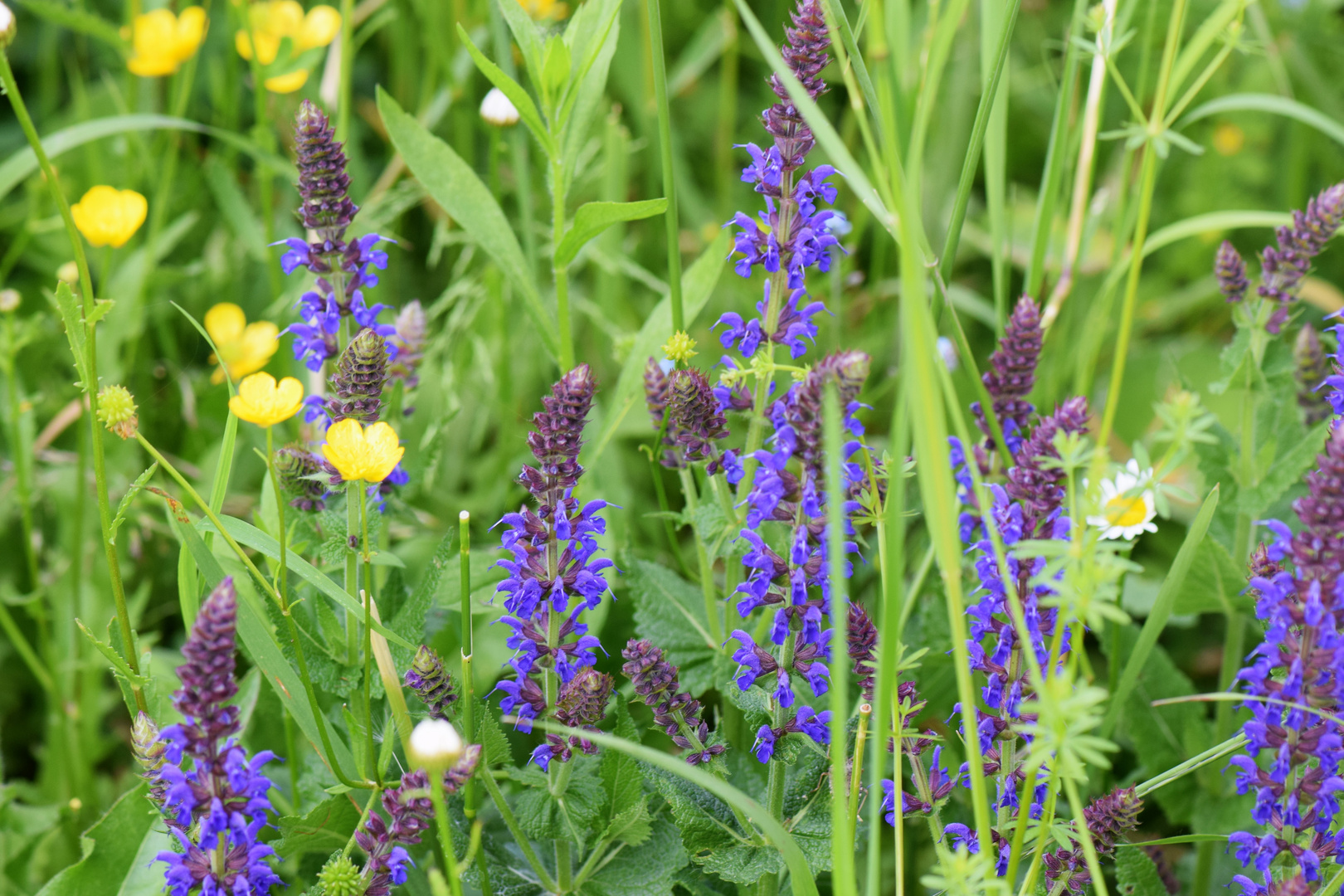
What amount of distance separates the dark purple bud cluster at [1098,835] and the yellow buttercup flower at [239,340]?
1790 mm

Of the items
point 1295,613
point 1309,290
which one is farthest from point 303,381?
point 1309,290

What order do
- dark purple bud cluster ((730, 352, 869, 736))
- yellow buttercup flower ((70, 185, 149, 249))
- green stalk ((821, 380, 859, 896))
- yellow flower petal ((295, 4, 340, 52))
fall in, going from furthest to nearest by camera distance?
yellow flower petal ((295, 4, 340, 52)) < yellow buttercup flower ((70, 185, 149, 249)) < dark purple bud cluster ((730, 352, 869, 736)) < green stalk ((821, 380, 859, 896))

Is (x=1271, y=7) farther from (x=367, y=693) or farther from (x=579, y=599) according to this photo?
(x=367, y=693)

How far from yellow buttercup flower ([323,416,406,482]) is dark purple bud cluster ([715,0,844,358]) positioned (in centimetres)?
54

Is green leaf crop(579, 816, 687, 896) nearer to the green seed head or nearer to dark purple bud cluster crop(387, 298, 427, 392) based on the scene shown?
the green seed head

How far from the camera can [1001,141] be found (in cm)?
224

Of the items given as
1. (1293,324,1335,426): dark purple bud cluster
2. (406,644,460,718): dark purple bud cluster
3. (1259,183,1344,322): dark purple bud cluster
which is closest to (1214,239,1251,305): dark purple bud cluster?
(1259,183,1344,322): dark purple bud cluster

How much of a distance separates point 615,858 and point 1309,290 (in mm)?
2931

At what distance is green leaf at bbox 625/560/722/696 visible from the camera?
6.44ft

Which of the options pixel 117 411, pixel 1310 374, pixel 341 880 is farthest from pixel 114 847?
pixel 1310 374

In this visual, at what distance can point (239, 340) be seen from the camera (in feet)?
8.85

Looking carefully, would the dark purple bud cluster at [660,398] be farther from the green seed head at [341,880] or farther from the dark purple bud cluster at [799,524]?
the green seed head at [341,880]

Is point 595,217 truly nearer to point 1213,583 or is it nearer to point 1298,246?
point 1298,246

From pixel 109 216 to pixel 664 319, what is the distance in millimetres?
1193
